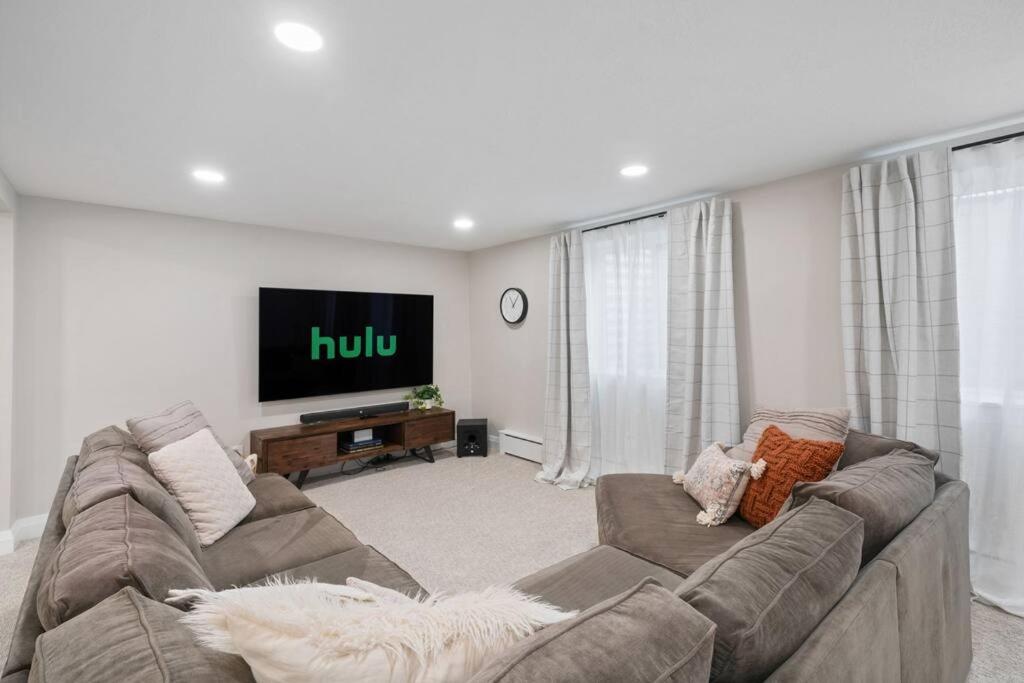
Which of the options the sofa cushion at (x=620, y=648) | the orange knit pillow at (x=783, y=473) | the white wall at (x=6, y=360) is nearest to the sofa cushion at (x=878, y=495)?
the orange knit pillow at (x=783, y=473)

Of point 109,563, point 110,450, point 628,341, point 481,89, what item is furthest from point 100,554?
point 628,341

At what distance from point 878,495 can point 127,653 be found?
1840 mm

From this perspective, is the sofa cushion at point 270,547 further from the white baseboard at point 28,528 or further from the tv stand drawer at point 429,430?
the tv stand drawer at point 429,430

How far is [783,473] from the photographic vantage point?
7.10 ft

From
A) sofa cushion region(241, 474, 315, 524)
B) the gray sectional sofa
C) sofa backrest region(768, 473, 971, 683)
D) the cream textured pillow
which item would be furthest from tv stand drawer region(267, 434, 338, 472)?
sofa backrest region(768, 473, 971, 683)

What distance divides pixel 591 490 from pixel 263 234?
3.61 metres

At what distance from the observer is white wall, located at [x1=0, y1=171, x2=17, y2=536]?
3113mm

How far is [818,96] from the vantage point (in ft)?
6.68

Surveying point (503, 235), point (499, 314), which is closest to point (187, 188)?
point (503, 235)

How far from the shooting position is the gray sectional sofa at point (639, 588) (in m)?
0.78

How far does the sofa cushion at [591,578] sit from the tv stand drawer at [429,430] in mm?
3019

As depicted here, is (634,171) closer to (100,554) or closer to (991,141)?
(991,141)

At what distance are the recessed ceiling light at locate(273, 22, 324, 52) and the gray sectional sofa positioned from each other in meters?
1.52

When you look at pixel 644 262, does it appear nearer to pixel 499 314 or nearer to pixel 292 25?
pixel 499 314
